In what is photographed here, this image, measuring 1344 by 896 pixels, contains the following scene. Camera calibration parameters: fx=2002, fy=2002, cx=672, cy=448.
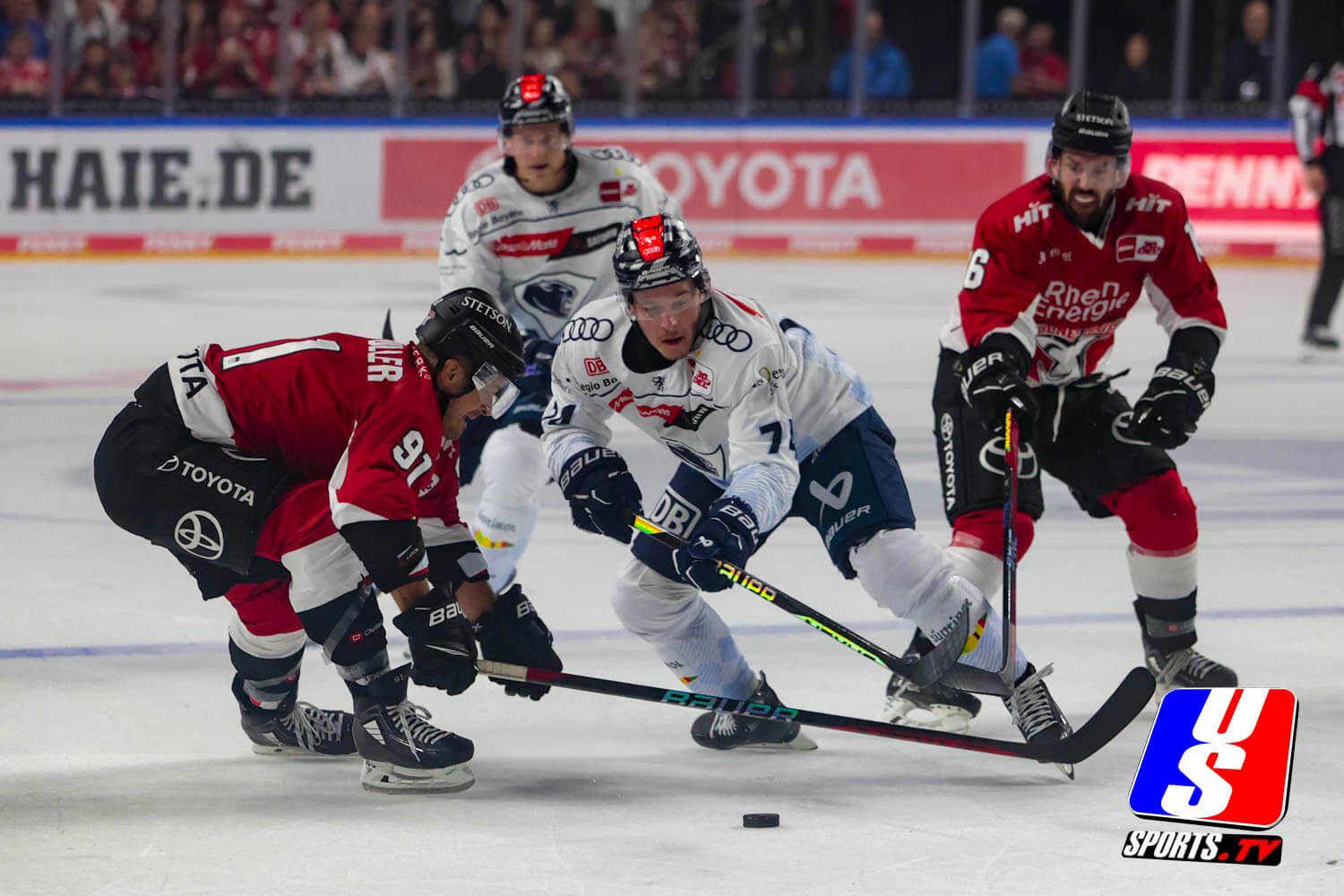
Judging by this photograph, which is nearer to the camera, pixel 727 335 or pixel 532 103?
pixel 727 335

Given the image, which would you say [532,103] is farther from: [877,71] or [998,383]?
[877,71]

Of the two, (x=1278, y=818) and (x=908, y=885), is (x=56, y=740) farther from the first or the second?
(x=1278, y=818)

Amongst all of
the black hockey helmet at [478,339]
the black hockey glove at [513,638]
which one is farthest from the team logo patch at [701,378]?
the black hockey glove at [513,638]

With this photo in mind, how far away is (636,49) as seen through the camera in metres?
13.0

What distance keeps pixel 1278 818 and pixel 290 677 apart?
5.91ft

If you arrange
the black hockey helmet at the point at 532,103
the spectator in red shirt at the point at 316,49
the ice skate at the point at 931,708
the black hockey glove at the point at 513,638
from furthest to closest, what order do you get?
the spectator in red shirt at the point at 316,49, the black hockey helmet at the point at 532,103, the ice skate at the point at 931,708, the black hockey glove at the point at 513,638

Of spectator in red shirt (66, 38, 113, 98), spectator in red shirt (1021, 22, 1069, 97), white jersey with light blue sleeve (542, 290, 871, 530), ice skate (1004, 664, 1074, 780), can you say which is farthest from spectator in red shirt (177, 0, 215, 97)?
ice skate (1004, 664, 1074, 780)

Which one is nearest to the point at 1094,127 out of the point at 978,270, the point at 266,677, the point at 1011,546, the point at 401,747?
the point at 978,270

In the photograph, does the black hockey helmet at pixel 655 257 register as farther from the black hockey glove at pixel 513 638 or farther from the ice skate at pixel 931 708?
the ice skate at pixel 931 708

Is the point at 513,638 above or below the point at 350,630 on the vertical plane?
below

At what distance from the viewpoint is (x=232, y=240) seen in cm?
1224

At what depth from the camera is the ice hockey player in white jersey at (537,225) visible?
4.99 m

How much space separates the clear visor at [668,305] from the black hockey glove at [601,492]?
0.29m

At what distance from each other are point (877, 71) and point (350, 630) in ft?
32.8
